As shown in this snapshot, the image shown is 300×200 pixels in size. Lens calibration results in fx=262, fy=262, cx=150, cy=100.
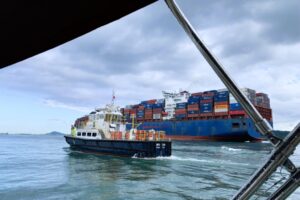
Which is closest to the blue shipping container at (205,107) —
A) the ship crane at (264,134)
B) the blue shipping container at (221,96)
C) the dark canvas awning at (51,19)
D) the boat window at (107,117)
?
the blue shipping container at (221,96)

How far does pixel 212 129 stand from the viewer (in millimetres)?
50719

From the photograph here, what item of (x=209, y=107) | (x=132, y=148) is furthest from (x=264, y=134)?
(x=209, y=107)

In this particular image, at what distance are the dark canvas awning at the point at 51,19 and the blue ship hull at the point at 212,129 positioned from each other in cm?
4429

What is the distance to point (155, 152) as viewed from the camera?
66.2ft

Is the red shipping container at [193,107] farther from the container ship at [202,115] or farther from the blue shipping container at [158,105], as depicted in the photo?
the blue shipping container at [158,105]

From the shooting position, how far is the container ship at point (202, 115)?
48.4m

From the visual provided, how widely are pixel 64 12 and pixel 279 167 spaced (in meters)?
1.48

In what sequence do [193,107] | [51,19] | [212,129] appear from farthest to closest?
[193,107] < [212,129] < [51,19]

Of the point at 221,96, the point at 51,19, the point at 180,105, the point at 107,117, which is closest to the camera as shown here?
the point at 51,19

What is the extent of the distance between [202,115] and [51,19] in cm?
5341

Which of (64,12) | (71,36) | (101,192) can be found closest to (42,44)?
(71,36)

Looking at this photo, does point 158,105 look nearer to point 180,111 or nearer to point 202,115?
point 180,111

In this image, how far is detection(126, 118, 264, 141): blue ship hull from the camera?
47375mm

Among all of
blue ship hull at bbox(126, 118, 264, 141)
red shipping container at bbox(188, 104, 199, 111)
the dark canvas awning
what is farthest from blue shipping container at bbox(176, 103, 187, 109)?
the dark canvas awning
